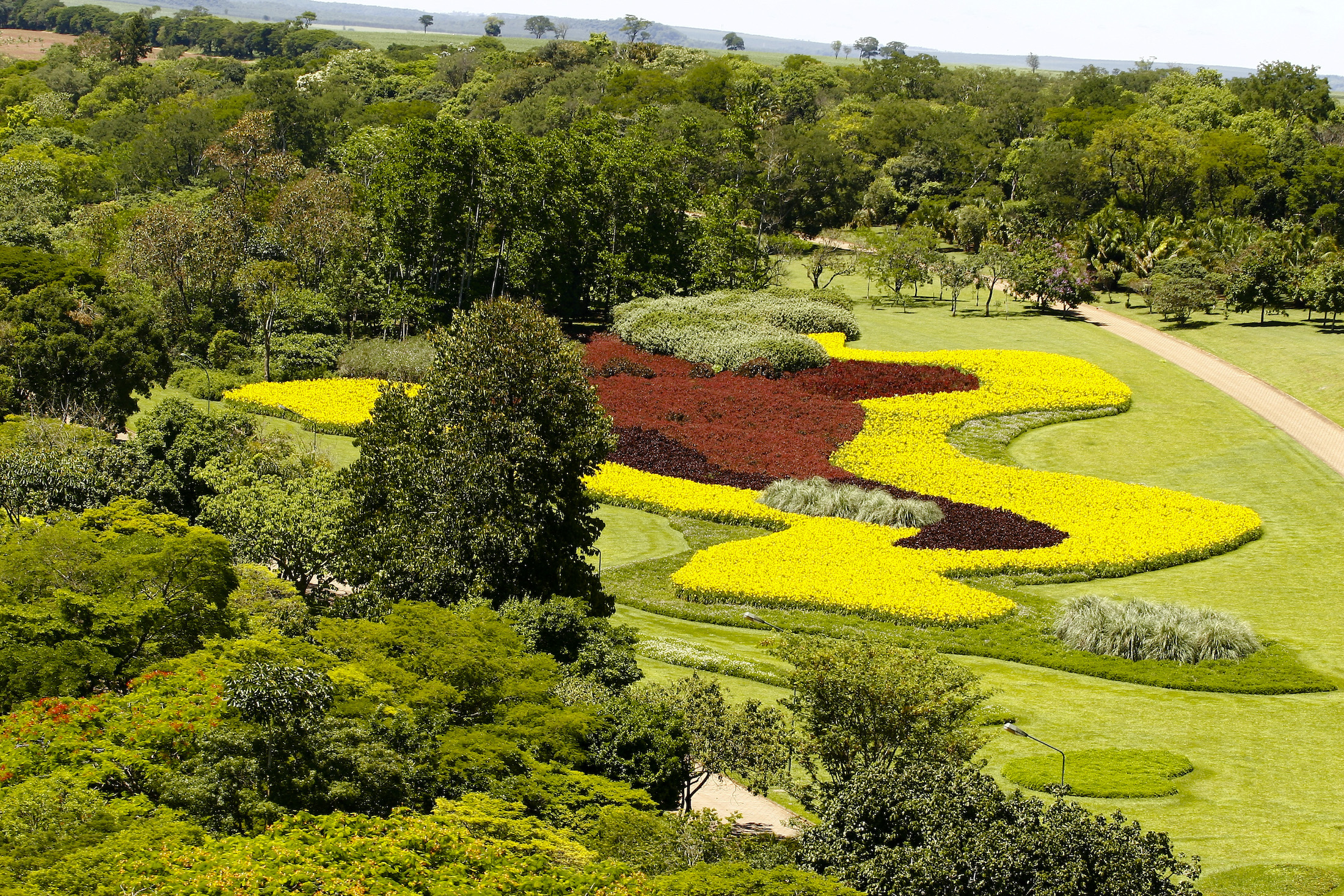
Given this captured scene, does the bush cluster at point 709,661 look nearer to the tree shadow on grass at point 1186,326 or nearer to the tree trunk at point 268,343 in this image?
the tree trunk at point 268,343

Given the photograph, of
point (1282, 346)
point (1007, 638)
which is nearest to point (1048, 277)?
point (1282, 346)

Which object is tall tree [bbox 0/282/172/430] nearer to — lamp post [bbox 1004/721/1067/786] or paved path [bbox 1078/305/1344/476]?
lamp post [bbox 1004/721/1067/786]

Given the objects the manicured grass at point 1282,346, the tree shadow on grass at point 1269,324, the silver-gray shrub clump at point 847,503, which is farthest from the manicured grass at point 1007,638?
the tree shadow on grass at point 1269,324

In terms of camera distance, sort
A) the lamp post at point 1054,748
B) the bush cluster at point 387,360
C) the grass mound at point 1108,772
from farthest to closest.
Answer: the bush cluster at point 387,360, the grass mound at point 1108,772, the lamp post at point 1054,748

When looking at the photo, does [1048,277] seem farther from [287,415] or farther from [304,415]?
[287,415]

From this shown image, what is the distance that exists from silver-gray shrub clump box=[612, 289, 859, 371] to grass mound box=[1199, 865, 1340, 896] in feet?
120

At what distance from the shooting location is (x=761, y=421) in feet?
157

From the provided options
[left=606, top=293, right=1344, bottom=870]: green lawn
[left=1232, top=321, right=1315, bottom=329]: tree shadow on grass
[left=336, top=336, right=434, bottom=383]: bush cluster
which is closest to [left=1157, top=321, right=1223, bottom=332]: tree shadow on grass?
[left=1232, top=321, right=1315, bottom=329]: tree shadow on grass

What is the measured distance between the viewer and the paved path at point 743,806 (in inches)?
860

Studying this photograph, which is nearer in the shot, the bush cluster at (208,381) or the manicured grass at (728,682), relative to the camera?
the manicured grass at (728,682)

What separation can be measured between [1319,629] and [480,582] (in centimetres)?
2224

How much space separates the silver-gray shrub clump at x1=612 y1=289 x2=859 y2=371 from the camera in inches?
2153

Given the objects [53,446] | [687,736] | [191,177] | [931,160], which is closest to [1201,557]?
[687,736]

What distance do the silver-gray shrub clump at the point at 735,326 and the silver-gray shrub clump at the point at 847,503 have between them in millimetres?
14159
